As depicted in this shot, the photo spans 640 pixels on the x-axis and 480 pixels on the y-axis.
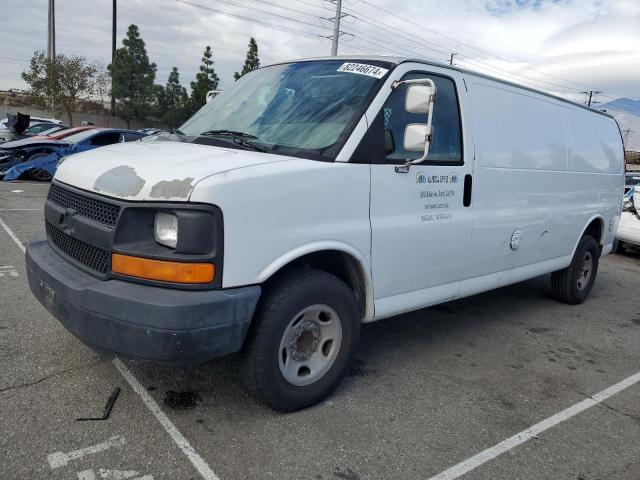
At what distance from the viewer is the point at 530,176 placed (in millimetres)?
4527

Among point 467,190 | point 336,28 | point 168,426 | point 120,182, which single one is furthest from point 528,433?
point 336,28

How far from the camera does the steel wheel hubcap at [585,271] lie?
593 cm

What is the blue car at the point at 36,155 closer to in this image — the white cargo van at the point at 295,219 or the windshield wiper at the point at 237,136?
the windshield wiper at the point at 237,136

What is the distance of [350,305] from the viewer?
3.13m

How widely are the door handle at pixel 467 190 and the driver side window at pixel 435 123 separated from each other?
0.48 ft

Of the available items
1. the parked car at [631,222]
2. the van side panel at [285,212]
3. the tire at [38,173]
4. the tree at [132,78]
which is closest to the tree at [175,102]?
the tree at [132,78]

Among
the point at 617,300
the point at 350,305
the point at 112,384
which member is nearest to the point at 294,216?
the point at 350,305

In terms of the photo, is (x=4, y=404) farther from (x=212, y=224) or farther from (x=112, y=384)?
(x=212, y=224)

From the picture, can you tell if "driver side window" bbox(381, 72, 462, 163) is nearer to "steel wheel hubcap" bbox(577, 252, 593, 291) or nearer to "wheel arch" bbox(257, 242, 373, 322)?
"wheel arch" bbox(257, 242, 373, 322)

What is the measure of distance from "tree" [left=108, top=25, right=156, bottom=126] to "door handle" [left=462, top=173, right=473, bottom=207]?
42267 mm

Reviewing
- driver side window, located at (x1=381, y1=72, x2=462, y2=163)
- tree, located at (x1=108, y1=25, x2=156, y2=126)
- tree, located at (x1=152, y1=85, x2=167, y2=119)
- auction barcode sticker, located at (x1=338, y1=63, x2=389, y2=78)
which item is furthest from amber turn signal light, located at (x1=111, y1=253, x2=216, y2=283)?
tree, located at (x1=152, y1=85, x2=167, y2=119)

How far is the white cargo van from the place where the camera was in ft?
8.26

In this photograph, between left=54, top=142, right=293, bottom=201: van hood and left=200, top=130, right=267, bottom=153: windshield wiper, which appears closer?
left=54, top=142, right=293, bottom=201: van hood

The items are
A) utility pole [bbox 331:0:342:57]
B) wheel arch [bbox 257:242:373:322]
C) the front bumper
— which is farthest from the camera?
utility pole [bbox 331:0:342:57]
